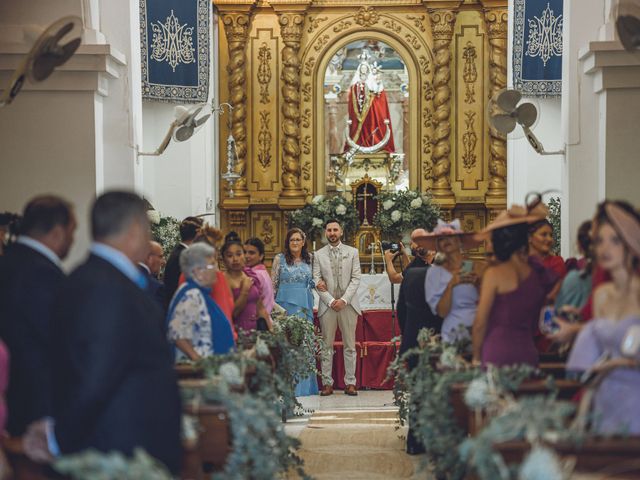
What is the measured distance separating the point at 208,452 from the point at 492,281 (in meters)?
1.76

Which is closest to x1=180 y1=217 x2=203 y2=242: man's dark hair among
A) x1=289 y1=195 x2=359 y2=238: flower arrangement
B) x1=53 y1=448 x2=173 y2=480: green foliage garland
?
x1=53 y1=448 x2=173 y2=480: green foliage garland

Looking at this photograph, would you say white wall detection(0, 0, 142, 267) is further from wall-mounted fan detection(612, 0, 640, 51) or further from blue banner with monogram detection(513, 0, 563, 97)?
blue banner with monogram detection(513, 0, 563, 97)

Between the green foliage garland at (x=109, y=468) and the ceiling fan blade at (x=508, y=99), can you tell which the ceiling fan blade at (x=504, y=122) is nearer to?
the ceiling fan blade at (x=508, y=99)

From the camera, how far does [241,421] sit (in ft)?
17.1

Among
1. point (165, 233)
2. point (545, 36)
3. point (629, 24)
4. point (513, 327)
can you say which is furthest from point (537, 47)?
point (513, 327)

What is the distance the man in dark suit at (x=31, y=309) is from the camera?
15.9 ft

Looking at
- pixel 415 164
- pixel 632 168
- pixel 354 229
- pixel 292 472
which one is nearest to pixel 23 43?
pixel 292 472

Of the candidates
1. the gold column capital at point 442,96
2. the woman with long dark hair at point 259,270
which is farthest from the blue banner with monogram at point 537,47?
the woman with long dark hair at point 259,270

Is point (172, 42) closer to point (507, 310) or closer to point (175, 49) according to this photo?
point (175, 49)

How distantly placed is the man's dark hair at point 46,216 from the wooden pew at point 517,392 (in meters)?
2.09

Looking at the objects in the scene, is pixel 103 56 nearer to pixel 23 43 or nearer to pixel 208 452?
pixel 23 43

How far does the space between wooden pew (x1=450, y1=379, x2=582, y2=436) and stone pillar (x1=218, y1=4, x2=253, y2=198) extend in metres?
10.9

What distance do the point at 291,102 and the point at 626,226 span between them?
12.0 meters

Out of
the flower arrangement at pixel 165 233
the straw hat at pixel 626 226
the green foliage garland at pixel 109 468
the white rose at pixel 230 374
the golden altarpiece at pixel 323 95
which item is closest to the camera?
the green foliage garland at pixel 109 468
